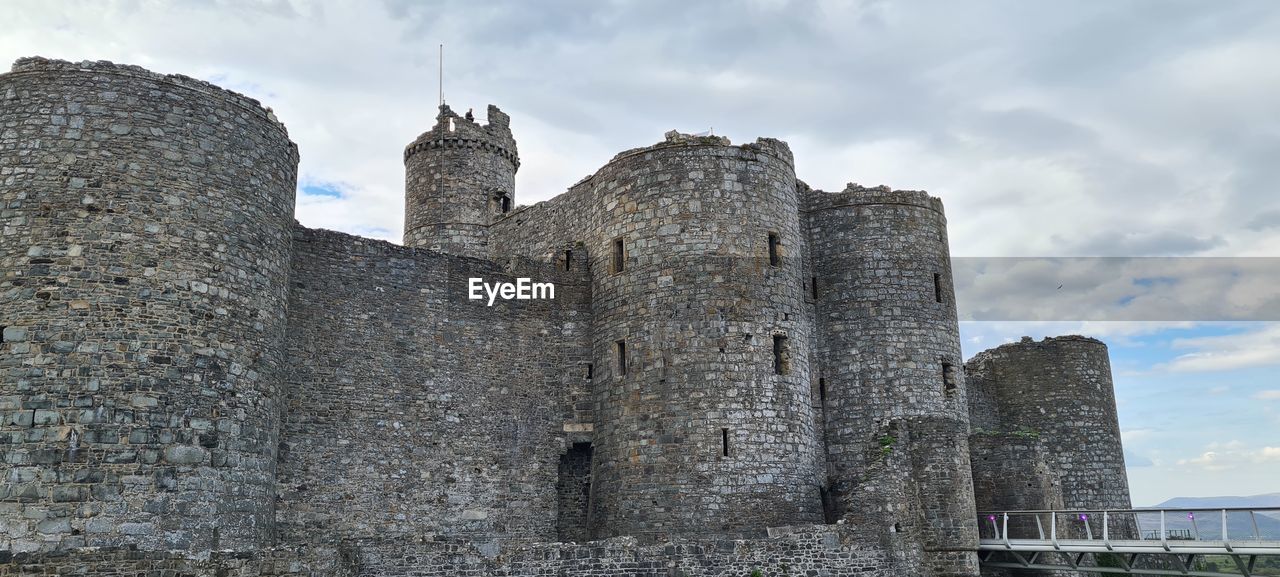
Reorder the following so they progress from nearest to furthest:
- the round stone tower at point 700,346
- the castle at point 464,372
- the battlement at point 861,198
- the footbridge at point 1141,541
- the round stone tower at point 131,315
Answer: the round stone tower at point 131,315 → the castle at point 464,372 → the footbridge at point 1141,541 → the round stone tower at point 700,346 → the battlement at point 861,198

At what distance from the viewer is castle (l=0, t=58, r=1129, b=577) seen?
43.7 ft

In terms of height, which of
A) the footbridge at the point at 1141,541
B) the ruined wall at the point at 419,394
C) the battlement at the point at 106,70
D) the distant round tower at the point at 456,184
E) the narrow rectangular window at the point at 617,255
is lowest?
the footbridge at the point at 1141,541

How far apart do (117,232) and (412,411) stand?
6505 mm

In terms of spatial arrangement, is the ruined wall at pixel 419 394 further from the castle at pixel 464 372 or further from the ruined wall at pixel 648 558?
the ruined wall at pixel 648 558

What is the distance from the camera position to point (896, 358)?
2170 cm

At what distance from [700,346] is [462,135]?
14005 mm

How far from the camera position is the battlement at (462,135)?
29.7 metres

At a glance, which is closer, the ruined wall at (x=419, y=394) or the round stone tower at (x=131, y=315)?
the round stone tower at (x=131, y=315)

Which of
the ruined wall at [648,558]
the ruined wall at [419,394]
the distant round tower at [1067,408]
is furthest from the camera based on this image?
the distant round tower at [1067,408]

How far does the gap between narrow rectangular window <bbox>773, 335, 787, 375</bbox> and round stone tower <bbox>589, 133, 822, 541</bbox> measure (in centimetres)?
3

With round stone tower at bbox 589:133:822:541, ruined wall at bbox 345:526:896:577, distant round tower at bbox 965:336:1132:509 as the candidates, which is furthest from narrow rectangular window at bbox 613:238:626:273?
distant round tower at bbox 965:336:1132:509

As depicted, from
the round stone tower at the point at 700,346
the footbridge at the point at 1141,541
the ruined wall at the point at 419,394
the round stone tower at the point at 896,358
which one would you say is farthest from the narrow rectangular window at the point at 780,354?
the footbridge at the point at 1141,541

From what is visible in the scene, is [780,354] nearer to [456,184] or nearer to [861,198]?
[861,198]

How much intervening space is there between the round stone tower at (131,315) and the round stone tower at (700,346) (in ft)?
22.2
